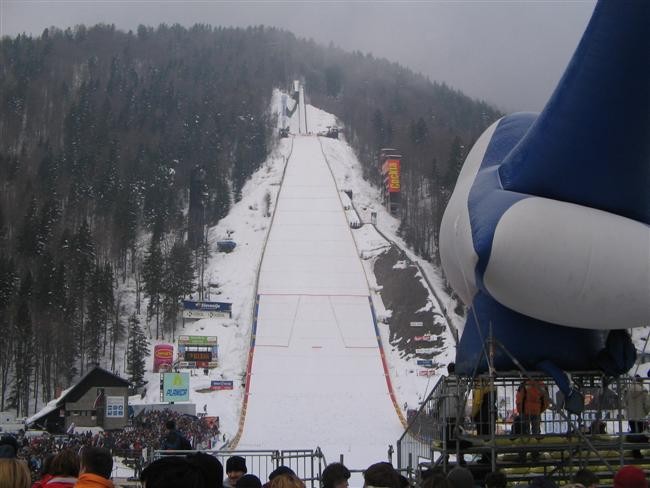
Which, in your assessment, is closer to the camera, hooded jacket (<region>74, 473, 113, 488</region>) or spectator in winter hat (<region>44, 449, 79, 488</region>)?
hooded jacket (<region>74, 473, 113, 488</region>)

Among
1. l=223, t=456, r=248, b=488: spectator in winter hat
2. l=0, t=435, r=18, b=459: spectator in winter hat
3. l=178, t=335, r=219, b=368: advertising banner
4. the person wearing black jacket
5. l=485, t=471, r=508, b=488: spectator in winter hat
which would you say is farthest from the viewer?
l=178, t=335, r=219, b=368: advertising banner

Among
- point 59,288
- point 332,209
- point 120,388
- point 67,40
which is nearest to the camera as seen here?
point 120,388

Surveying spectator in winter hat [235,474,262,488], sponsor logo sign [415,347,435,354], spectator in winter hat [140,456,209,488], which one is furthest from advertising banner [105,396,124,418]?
spectator in winter hat [140,456,209,488]

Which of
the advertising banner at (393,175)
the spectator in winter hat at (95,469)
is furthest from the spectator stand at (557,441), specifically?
the advertising banner at (393,175)

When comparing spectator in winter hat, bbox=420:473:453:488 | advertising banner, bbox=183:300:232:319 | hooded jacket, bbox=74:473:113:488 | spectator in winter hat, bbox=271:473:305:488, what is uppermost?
advertising banner, bbox=183:300:232:319

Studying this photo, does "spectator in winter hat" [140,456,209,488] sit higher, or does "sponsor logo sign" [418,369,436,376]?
"sponsor logo sign" [418,369,436,376]

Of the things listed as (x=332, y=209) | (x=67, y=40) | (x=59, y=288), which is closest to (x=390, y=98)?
(x=67, y=40)

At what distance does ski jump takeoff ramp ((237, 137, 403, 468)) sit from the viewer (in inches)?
1302

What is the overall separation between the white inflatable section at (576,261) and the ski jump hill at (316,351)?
18277mm

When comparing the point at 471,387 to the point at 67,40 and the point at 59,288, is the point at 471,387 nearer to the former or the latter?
the point at 59,288

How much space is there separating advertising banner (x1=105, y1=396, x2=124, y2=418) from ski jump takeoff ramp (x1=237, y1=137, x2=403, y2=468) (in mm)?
5130

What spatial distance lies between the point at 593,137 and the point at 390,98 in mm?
146099

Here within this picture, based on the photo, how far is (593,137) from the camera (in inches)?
384

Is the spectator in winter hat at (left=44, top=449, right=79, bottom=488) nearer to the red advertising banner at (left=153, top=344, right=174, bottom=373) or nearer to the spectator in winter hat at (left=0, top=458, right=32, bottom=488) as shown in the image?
the spectator in winter hat at (left=0, top=458, right=32, bottom=488)
